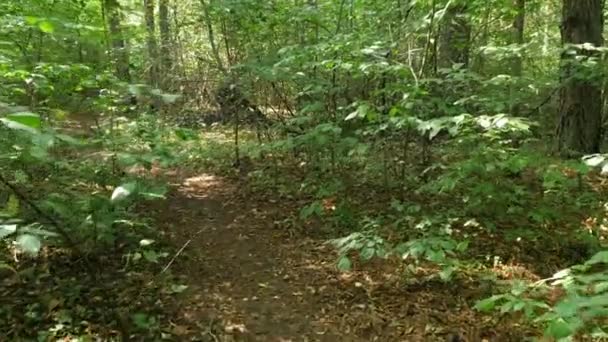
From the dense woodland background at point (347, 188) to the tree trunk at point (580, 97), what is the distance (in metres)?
0.02

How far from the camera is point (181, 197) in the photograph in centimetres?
734

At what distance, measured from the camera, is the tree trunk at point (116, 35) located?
5627 mm

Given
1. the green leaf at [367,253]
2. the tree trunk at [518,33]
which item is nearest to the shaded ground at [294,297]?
the green leaf at [367,253]

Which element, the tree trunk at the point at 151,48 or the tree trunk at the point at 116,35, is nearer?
the tree trunk at the point at 116,35

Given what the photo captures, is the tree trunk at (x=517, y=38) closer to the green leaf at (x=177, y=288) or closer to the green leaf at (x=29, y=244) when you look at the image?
the green leaf at (x=177, y=288)

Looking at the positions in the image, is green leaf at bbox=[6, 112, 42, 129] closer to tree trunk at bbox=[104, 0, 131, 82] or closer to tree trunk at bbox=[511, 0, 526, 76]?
tree trunk at bbox=[104, 0, 131, 82]

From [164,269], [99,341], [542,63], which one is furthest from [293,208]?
[542,63]

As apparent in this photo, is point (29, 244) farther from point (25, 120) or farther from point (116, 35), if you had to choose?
point (116, 35)

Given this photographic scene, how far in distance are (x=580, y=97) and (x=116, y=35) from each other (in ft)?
19.8

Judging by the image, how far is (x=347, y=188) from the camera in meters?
6.77

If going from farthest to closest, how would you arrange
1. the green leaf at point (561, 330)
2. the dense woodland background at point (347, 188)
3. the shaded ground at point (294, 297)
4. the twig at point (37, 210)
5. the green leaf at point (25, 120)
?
the shaded ground at point (294, 297) < the dense woodland background at point (347, 188) < the twig at point (37, 210) < the green leaf at point (561, 330) < the green leaf at point (25, 120)

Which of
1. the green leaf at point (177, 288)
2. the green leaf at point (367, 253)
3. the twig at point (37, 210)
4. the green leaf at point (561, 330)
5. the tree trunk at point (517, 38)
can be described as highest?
the tree trunk at point (517, 38)

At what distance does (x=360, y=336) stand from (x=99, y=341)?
2.13 m

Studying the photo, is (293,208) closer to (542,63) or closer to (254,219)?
(254,219)
